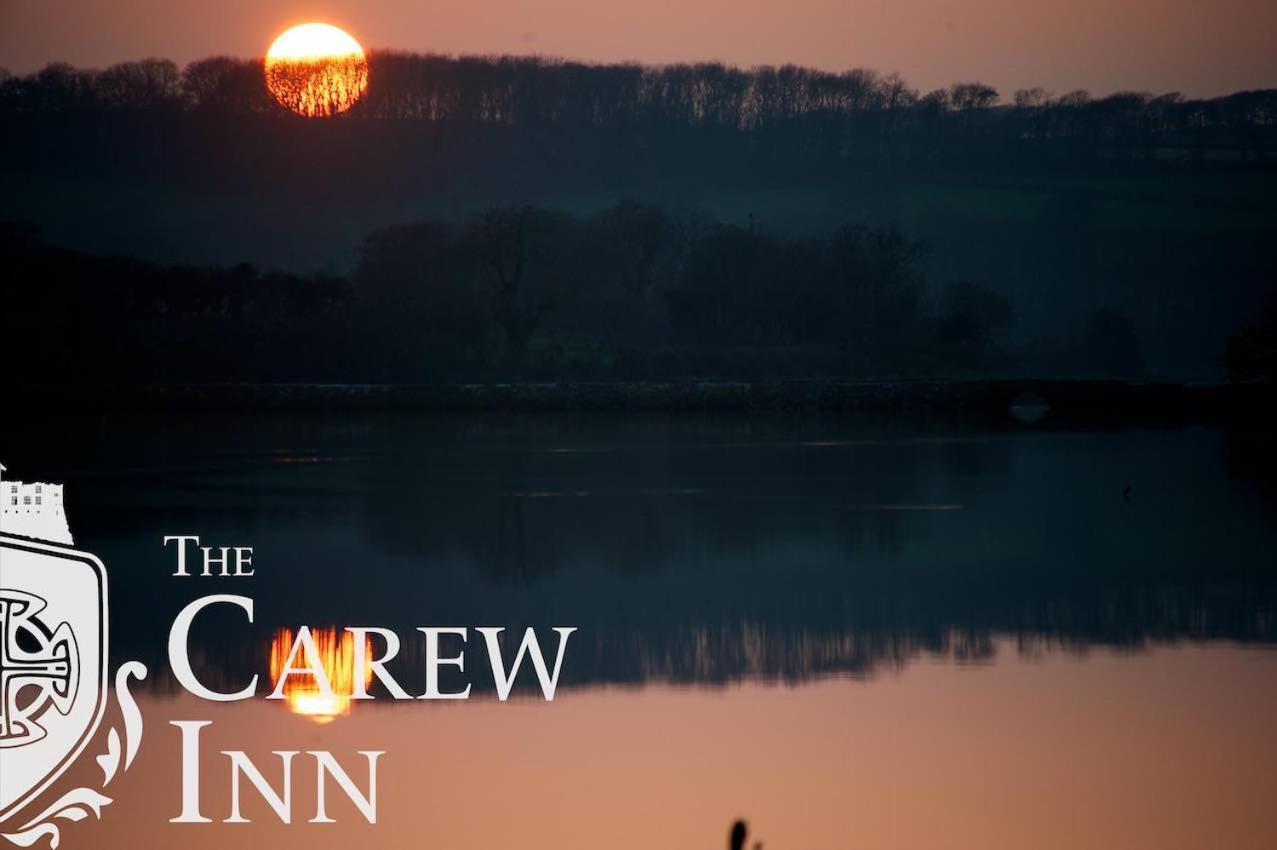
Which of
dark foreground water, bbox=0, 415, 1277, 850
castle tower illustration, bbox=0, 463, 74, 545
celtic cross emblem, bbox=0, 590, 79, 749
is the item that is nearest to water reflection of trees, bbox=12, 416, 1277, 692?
dark foreground water, bbox=0, 415, 1277, 850

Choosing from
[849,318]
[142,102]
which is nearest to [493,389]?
[849,318]

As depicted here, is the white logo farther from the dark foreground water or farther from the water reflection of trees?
the water reflection of trees

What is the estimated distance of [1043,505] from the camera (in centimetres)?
2461

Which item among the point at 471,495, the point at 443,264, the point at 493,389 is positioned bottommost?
the point at 471,495

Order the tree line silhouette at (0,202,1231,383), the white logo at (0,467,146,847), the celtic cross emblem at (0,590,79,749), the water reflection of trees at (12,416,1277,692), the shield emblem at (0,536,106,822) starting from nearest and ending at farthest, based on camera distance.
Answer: the white logo at (0,467,146,847), the shield emblem at (0,536,106,822), the celtic cross emblem at (0,590,79,749), the water reflection of trees at (12,416,1277,692), the tree line silhouette at (0,202,1231,383)

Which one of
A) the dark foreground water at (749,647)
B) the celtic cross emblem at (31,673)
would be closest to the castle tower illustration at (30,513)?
the celtic cross emblem at (31,673)

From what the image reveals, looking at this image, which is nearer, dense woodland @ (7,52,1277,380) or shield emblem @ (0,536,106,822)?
shield emblem @ (0,536,106,822)

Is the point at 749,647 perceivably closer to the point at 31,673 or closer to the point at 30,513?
the point at 31,673

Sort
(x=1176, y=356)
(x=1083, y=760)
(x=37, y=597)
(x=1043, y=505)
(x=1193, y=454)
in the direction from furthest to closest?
(x=1176, y=356)
(x=1193, y=454)
(x=1043, y=505)
(x=37, y=597)
(x=1083, y=760)

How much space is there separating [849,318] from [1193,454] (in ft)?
111

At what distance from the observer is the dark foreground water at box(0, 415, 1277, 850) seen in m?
9.38

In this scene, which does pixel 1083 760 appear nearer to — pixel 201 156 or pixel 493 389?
pixel 493 389

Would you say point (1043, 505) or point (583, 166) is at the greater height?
point (583, 166)

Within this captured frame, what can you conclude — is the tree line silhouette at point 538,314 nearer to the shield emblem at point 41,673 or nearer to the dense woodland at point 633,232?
the dense woodland at point 633,232
